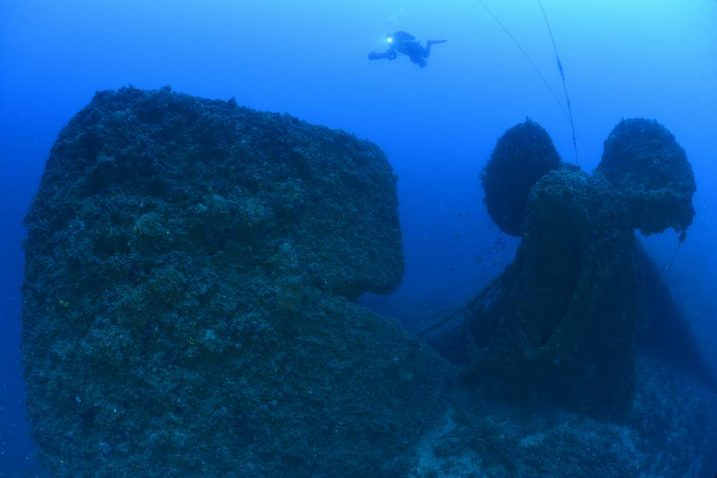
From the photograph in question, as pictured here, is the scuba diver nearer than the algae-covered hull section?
No

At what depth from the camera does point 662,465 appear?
7.23 metres

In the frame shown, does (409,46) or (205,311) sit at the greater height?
(409,46)

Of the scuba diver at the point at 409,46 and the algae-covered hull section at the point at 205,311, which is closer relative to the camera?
the algae-covered hull section at the point at 205,311

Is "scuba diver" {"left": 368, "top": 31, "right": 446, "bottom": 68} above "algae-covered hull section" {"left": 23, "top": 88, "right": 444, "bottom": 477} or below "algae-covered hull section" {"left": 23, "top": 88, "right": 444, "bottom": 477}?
above

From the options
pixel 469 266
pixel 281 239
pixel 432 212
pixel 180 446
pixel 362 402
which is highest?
pixel 432 212

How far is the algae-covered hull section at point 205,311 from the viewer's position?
486 cm

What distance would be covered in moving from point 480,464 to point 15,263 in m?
23.5

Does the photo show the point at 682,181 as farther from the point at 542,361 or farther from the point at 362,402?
the point at 362,402

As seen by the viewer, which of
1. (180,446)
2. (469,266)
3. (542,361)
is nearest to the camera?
Answer: (180,446)

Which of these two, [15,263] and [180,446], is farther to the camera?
[15,263]

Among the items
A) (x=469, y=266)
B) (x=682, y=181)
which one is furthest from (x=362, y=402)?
(x=469, y=266)

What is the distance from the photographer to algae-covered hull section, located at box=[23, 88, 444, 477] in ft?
16.0

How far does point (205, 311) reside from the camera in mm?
5164

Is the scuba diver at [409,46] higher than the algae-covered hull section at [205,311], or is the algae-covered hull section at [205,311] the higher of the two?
the scuba diver at [409,46]
